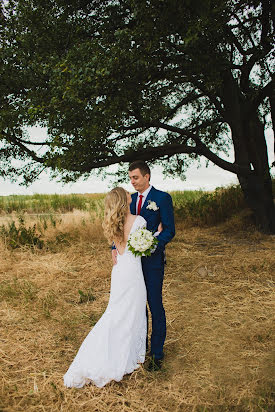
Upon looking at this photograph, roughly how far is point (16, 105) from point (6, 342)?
20.3 ft

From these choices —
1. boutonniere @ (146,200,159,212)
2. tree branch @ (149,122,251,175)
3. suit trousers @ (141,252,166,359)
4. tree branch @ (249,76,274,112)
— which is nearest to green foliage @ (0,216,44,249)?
tree branch @ (149,122,251,175)

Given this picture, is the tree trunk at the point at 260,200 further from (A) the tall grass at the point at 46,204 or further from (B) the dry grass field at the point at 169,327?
(A) the tall grass at the point at 46,204

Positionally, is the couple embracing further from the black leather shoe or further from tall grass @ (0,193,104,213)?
tall grass @ (0,193,104,213)

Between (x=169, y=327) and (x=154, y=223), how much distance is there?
7.62 feet

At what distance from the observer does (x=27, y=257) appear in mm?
10008

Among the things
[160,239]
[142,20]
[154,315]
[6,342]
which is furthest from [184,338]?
[142,20]

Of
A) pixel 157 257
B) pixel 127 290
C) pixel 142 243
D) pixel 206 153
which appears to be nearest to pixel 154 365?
pixel 127 290

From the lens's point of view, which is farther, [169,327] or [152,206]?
[169,327]

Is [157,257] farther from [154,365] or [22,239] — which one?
[22,239]

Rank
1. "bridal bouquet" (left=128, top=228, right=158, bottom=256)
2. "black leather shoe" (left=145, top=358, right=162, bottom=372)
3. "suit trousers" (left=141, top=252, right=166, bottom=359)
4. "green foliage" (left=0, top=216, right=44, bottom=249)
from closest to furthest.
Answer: "bridal bouquet" (left=128, top=228, right=158, bottom=256)
"suit trousers" (left=141, top=252, right=166, bottom=359)
"black leather shoe" (left=145, top=358, right=162, bottom=372)
"green foliage" (left=0, top=216, right=44, bottom=249)

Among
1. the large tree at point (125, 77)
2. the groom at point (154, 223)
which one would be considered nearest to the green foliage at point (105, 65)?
the large tree at point (125, 77)

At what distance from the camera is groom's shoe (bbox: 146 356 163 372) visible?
4.33 metres

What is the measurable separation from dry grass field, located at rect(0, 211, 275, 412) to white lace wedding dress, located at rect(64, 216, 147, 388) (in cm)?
17

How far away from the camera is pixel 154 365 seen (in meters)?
4.38
